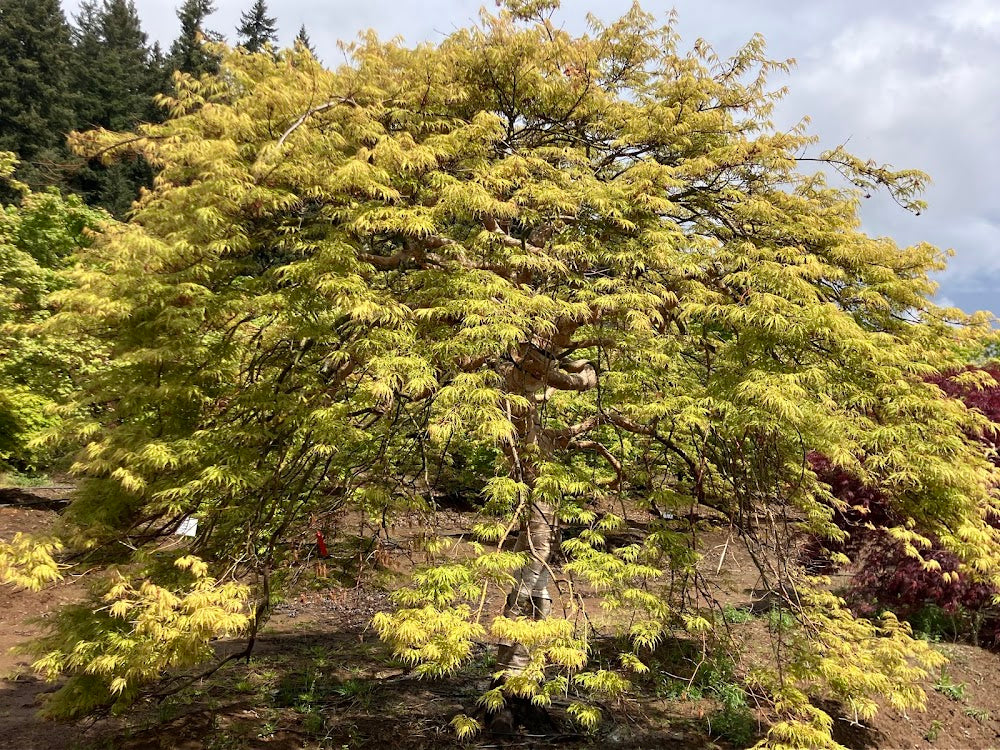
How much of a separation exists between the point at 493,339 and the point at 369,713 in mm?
4572

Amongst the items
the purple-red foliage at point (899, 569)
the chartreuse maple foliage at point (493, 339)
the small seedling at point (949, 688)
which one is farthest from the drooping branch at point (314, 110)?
the small seedling at point (949, 688)

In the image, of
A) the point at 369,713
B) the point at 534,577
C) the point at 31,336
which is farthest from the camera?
the point at 31,336

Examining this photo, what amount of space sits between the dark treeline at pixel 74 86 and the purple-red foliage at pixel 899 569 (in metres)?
28.2

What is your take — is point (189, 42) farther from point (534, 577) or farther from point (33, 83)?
point (534, 577)

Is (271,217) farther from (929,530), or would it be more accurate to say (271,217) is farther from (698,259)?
(929,530)

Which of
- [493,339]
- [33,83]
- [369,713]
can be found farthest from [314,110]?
[33,83]

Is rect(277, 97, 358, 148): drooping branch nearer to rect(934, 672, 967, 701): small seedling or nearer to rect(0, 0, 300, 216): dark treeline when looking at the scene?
rect(934, 672, 967, 701): small seedling

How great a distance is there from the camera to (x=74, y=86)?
33844mm

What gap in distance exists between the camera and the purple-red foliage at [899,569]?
7.72 m

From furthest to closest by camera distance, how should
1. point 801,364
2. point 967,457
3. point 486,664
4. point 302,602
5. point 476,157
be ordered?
1. point 302,602
2. point 486,664
3. point 476,157
4. point 967,457
5. point 801,364

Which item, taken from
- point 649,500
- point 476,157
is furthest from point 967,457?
point 476,157

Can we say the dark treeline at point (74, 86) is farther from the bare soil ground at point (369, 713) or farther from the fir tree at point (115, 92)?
the bare soil ground at point (369, 713)

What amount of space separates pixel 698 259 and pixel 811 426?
1740mm

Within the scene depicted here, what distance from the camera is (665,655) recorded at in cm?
837
